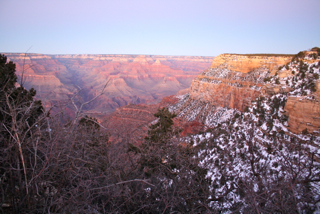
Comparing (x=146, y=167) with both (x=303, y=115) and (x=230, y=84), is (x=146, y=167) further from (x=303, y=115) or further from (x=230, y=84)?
→ (x=230, y=84)

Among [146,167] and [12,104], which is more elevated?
[12,104]

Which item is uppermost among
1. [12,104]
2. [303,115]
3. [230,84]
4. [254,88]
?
[230,84]

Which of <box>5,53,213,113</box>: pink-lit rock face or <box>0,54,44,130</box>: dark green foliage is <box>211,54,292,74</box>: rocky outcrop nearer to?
<box>0,54,44,130</box>: dark green foliage

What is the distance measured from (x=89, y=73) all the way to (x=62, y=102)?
16335 centimetres

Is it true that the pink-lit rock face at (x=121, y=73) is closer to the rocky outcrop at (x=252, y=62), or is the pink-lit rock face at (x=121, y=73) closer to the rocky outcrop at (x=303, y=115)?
the rocky outcrop at (x=252, y=62)

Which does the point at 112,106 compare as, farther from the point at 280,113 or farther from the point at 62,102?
the point at 62,102

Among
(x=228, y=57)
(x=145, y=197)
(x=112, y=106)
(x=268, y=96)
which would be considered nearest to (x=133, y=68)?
(x=112, y=106)

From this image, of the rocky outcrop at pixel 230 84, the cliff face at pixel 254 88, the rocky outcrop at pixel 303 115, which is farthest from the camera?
the rocky outcrop at pixel 230 84

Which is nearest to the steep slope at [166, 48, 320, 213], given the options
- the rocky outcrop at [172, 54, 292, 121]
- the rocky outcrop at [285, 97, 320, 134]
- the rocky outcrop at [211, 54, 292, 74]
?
the rocky outcrop at [285, 97, 320, 134]

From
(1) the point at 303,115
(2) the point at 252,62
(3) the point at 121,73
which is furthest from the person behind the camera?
(3) the point at 121,73

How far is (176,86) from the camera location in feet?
430

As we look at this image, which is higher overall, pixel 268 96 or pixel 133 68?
pixel 133 68

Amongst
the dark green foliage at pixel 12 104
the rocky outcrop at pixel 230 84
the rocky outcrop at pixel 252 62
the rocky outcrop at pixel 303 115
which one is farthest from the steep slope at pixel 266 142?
the dark green foliage at pixel 12 104

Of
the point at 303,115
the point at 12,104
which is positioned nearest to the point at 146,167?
the point at 12,104
